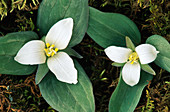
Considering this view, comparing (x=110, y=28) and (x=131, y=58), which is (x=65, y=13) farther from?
(x=131, y=58)

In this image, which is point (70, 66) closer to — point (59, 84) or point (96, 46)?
point (59, 84)

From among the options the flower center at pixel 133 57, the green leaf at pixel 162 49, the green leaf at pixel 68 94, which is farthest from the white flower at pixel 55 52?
the green leaf at pixel 162 49

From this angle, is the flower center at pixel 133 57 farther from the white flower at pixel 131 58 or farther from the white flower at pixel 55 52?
the white flower at pixel 55 52

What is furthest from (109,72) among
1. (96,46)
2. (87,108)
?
(87,108)

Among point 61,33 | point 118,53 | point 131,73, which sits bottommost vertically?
point 131,73

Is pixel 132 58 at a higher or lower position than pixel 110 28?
lower

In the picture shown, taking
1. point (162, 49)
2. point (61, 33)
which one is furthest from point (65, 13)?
point (162, 49)
